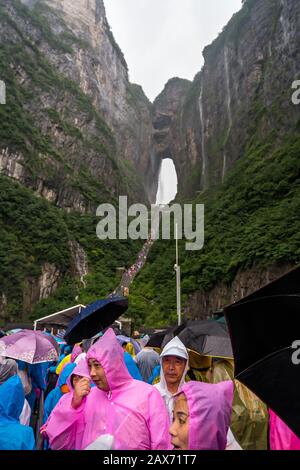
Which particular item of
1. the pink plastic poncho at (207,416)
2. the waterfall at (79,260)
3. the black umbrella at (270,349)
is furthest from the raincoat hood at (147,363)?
the waterfall at (79,260)

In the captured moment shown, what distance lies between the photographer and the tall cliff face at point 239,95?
36.5 meters

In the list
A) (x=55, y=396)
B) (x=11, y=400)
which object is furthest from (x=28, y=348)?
(x=11, y=400)

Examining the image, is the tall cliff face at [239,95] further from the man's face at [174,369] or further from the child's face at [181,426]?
the child's face at [181,426]

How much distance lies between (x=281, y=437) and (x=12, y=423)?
147 centimetres

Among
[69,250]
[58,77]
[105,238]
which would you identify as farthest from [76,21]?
[69,250]

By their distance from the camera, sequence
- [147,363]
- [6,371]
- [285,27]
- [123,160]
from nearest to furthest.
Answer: [6,371], [147,363], [285,27], [123,160]

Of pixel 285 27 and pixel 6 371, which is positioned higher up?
pixel 285 27

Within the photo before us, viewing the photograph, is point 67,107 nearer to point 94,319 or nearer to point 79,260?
point 79,260

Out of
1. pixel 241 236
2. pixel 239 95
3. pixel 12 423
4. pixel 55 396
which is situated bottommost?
pixel 55 396

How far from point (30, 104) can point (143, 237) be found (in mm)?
20003

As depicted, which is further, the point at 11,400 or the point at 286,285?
the point at 11,400

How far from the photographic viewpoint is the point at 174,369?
3.02 meters

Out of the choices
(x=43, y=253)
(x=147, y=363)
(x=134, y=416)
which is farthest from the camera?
(x=43, y=253)

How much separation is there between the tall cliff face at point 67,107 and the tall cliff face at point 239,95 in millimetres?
10831
